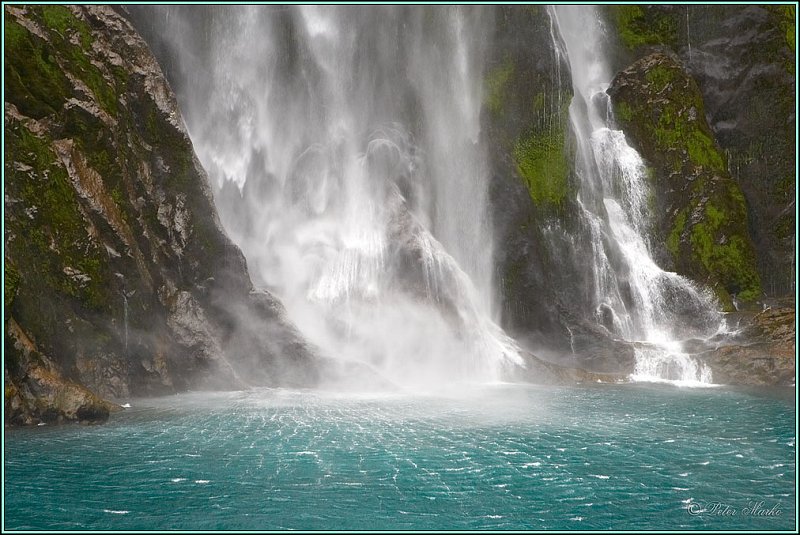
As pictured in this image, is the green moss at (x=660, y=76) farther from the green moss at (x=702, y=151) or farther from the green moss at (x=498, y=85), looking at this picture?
the green moss at (x=498, y=85)

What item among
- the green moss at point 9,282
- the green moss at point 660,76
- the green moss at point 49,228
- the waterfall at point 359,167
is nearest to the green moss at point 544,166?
the waterfall at point 359,167

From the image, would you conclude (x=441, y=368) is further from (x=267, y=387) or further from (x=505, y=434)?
(x=505, y=434)

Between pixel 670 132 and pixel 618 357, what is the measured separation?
20170 millimetres

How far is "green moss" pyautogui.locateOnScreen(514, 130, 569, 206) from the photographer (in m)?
39.8

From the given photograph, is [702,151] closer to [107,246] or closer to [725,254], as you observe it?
[725,254]

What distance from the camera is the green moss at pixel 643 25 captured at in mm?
50344

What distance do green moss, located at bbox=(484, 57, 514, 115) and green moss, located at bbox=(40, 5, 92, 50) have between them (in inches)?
980

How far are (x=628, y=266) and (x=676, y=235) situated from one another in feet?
19.2

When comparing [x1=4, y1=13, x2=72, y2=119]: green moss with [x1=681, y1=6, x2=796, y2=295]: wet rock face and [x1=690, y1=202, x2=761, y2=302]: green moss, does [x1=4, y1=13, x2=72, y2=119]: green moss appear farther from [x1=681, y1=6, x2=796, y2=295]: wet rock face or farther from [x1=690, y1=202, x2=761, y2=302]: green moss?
[x1=681, y1=6, x2=796, y2=295]: wet rock face

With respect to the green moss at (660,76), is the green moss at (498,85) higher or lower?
lower

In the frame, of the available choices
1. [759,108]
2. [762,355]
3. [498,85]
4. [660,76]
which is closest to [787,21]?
[759,108]

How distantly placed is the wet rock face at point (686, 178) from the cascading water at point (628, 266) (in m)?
1.47

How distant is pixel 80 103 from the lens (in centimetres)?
2341

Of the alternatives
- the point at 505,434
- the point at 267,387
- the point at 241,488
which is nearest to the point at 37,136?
the point at 267,387
